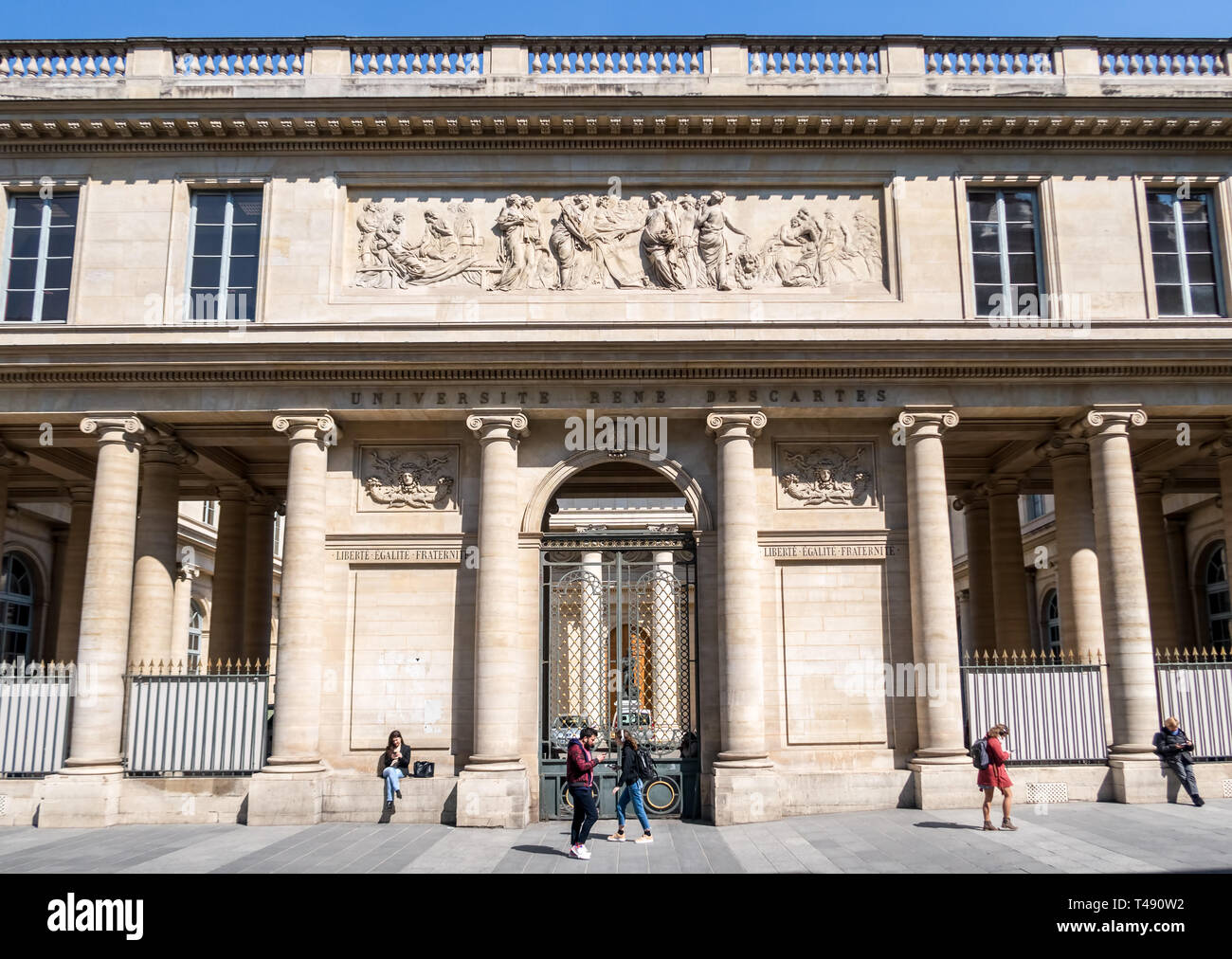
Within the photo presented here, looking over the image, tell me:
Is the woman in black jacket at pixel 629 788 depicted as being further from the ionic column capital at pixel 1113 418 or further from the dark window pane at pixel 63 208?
the dark window pane at pixel 63 208

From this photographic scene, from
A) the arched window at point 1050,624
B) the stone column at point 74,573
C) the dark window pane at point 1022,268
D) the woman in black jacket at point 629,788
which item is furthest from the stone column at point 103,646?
the arched window at point 1050,624

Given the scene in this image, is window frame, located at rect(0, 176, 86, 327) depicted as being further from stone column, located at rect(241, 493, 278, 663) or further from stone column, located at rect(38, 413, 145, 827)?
stone column, located at rect(241, 493, 278, 663)

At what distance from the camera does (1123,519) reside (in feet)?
57.3

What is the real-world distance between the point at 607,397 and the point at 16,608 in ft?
68.6

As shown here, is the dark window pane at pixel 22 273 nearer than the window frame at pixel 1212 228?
No

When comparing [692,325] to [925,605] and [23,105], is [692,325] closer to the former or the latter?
[925,605]

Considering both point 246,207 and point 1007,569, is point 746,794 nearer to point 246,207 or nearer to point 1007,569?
point 1007,569

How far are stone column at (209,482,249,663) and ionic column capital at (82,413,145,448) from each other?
563cm

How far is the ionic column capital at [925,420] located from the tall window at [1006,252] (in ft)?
7.04

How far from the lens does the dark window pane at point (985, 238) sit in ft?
61.2

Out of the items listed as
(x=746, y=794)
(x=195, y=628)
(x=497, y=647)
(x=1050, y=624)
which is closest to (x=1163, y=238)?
(x=746, y=794)

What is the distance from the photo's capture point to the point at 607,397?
698 inches

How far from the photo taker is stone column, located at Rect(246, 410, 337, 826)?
16.2 metres
